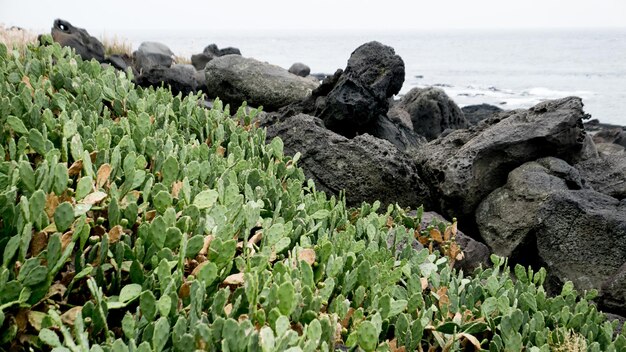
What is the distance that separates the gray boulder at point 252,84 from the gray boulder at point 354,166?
5.16 meters

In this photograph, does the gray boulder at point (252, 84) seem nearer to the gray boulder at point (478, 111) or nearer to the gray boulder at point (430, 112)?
the gray boulder at point (430, 112)

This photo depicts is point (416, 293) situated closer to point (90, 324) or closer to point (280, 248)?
point (280, 248)

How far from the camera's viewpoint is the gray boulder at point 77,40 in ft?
58.7

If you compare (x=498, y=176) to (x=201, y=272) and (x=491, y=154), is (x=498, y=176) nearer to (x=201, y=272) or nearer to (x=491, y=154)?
(x=491, y=154)

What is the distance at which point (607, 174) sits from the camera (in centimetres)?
770

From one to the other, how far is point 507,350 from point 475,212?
4.37 m

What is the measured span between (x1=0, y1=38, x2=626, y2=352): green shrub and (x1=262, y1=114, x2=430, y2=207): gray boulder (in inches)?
89.5

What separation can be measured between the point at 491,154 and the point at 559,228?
132cm

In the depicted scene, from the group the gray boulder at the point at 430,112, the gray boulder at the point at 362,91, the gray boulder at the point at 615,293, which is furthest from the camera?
the gray boulder at the point at 430,112

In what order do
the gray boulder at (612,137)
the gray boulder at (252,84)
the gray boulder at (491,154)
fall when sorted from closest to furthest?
1. the gray boulder at (491,154)
2. the gray boulder at (252,84)
3. the gray boulder at (612,137)

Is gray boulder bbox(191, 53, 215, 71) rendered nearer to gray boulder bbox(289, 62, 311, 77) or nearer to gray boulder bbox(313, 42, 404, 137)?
gray boulder bbox(289, 62, 311, 77)

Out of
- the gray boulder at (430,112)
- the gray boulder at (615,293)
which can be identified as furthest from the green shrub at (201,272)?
the gray boulder at (430,112)

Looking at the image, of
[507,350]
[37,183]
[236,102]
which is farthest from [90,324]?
[236,102]

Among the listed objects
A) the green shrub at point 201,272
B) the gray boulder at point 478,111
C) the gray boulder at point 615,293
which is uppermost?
the green shrub at point 201,272
